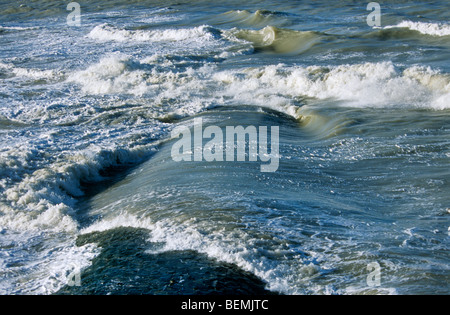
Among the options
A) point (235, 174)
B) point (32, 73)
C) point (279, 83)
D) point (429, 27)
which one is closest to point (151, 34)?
point (32, 73)

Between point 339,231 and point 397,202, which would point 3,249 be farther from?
point 397,202

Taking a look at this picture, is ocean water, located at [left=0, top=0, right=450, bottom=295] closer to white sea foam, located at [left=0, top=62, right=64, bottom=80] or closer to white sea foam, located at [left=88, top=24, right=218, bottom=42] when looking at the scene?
white sea foam, located at [left=0, top=62, right=64, bottom=80]

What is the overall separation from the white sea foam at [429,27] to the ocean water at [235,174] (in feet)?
0.22

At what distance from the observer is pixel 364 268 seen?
5348 mm

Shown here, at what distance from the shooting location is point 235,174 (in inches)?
321

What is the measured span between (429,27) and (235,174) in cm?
1446

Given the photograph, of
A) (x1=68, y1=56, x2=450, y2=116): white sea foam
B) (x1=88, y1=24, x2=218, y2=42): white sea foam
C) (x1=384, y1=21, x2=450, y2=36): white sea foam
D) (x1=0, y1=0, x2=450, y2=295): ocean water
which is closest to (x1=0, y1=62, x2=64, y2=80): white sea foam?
(x1=0, y1=0, x2=450, y2=295): ocean water

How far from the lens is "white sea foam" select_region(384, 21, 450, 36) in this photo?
1892 centimetres

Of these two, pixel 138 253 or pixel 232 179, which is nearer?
pixel 138 253

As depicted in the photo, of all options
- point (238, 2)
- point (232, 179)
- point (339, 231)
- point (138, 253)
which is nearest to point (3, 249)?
point (138, 253)

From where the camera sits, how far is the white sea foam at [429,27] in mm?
18922

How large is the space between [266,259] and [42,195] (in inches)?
166

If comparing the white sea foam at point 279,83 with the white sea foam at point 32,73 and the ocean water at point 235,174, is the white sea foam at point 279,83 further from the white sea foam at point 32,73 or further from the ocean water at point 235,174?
the white sea foam at point 32,73
